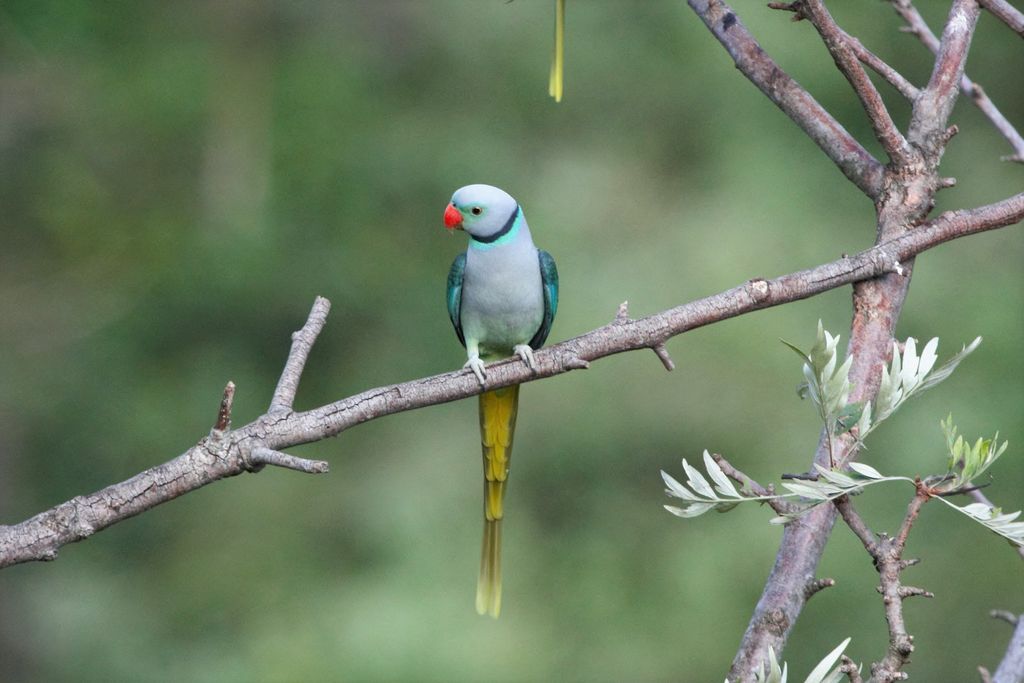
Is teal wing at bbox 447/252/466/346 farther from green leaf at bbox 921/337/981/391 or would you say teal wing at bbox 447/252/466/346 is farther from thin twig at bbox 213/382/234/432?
green leaf at bbox 921/337/981/391

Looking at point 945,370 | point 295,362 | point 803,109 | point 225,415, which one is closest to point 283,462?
point 225,415

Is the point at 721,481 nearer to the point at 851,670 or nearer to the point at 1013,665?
the point at 851,670

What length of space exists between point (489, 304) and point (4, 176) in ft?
10.3

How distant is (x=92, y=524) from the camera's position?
1.35 metres

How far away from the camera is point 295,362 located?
4.96 ft

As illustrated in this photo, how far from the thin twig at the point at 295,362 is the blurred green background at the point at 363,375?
8.75 feet

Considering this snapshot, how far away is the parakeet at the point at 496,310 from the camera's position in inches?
79.4

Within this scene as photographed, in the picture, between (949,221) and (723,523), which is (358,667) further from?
(949,221)

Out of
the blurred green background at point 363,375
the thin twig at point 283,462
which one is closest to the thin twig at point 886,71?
the thin twig at point 283,462

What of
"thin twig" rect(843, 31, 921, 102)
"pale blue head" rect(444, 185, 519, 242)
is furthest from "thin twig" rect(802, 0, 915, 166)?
"pale blue head" rect(444, 185, 519, 242)

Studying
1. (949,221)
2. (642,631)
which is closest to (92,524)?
(949,221)

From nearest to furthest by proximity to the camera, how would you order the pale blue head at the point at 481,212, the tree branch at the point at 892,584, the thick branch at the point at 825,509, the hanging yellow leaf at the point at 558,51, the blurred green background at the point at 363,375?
the tree branch at the point at 892,584 < the thick branch at the point at 825,509 < the hanging yellow leaf at the point at 558,51 < the pale blue head at the point at 481,212 < the blurred green background at the point at 363,375

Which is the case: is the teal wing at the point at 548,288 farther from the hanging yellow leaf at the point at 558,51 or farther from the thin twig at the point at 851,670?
the thin twig at the point at 851,670

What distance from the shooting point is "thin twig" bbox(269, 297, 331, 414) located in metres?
1.44
